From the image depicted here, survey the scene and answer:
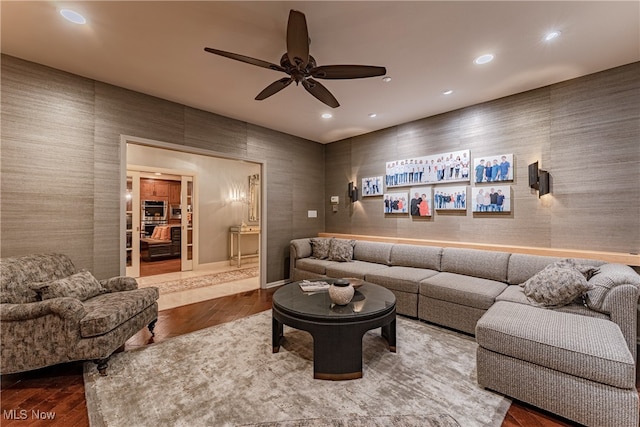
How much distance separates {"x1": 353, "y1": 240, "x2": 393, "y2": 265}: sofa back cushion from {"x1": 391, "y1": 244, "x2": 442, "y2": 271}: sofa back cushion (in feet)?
0.35

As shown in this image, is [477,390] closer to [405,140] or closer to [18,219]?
[405,140]

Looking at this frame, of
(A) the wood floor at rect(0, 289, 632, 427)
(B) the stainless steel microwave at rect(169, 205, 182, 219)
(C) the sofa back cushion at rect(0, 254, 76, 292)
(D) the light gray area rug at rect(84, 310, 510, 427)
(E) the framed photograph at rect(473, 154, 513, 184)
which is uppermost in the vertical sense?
(E) the framed photograph at rect(473, 154, 513, 184)

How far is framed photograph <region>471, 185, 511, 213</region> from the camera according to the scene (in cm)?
366

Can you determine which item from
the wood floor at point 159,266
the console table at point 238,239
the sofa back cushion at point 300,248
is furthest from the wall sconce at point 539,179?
the wood floor at point 159,266

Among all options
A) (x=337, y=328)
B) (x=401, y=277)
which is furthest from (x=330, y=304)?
(x=401, y=277)

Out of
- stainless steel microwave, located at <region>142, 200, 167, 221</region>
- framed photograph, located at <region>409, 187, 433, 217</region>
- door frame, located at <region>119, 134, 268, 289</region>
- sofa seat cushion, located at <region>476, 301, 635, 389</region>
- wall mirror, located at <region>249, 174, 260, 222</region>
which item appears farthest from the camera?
stainless steel microwave, located at <region>142, 200, 167, 221</region>

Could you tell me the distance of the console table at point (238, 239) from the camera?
680cm

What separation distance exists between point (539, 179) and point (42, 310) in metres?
5.20

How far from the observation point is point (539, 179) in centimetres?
335

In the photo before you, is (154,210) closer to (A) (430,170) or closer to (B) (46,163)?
(B) (46,163)

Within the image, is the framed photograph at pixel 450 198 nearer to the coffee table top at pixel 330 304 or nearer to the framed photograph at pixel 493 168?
the framed photograph at pixel 493 168

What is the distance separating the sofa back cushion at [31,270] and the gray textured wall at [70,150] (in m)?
0.33

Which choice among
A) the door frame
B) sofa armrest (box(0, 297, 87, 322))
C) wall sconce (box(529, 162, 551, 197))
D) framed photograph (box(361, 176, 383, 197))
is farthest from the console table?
wall sconce (box(529, 162, 551, 197))

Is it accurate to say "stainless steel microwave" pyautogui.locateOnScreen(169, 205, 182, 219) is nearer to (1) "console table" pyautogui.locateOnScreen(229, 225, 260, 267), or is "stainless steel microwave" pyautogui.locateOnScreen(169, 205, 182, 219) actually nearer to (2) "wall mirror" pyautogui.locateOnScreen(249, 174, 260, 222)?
(1) "console table" pyautogui.locateOnScreen(229, 225, 260, 267)
